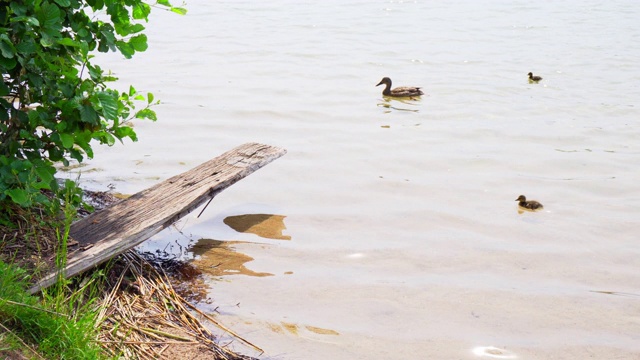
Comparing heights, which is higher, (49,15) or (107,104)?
(49,15)

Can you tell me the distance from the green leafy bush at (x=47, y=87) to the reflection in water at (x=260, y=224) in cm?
226

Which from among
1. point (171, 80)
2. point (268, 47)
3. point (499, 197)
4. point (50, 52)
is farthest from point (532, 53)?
point (50, 52)

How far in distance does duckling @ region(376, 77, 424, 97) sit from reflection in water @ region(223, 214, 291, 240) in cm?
496

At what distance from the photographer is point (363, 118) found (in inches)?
441

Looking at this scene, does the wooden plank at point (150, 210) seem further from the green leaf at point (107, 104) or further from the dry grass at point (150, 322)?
the green leaf at point (107, 104)

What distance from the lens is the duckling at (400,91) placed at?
11932 millimetres

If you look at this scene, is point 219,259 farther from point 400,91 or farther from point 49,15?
point 400,91

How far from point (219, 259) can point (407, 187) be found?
105 inches

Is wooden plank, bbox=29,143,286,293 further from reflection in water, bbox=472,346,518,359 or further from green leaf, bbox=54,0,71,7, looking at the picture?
reflection in water, bbox=472,346,518,359

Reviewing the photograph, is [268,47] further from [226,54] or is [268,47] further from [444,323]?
[444,323]

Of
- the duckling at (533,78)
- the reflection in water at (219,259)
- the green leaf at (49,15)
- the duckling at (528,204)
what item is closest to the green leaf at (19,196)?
the green leaf at (49,15)

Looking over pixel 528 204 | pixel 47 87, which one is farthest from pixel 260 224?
pixel 47 87

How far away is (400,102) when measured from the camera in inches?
469

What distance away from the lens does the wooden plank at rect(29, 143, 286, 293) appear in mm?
4895
